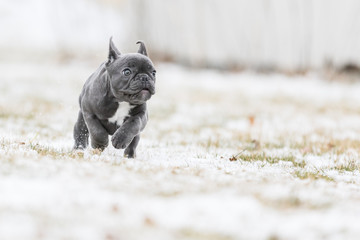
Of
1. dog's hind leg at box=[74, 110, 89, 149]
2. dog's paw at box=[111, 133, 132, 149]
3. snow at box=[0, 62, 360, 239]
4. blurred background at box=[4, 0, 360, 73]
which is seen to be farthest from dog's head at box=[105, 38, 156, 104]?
blurred background at box=[4, 0, 360, 73]

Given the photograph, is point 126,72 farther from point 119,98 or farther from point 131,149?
point 131,149

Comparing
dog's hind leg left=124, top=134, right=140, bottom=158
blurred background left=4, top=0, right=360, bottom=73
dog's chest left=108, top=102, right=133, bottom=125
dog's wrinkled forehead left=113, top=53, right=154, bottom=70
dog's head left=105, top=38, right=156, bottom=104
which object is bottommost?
blurred background left=4, top=0, right=360, bottom=73

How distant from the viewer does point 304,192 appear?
409cm

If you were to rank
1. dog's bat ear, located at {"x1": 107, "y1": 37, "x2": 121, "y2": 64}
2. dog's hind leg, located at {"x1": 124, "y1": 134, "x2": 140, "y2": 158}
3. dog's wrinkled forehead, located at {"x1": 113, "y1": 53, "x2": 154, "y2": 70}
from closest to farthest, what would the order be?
1. dog's wrinkled forehead, located at {"x1": 113, "y1": 53, "x2": 154, "y2": 70}
2. dog's bat ear, located at {"x1": 107, "y1": 37, "x2": 121, "y2": 64}
3. dog's hind leg, located at {"x1": 124, "y1": 134, "x2": 140, "y2": 158}

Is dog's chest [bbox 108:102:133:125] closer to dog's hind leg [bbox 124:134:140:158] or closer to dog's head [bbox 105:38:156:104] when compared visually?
dog's head [bbox 105:38:156:104]

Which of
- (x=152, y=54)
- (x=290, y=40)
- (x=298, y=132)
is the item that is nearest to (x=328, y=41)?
(x=290, y=40)

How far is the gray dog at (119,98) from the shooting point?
487 cm

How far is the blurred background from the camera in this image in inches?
603

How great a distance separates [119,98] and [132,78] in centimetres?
28

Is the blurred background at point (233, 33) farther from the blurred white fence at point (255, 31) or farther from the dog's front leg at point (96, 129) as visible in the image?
the dog's front leg at point (96, 129)

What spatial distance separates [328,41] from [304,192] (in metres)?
12.1

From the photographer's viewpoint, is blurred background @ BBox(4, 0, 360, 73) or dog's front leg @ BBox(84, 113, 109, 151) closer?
dog's front leg @ BBox(84, 113, 109, 151)

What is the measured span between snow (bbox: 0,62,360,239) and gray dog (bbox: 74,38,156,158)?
25cm

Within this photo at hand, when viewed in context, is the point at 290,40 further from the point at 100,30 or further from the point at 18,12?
the point at 18,12
